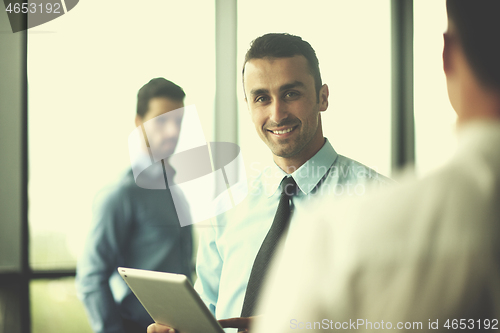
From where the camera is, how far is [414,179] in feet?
0.72

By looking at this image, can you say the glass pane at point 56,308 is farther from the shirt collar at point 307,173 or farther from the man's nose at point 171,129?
the shirt collar at point 307,173

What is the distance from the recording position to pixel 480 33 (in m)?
0.27

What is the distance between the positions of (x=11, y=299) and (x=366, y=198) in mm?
2002

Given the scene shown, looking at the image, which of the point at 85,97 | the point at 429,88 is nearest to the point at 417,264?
the point at 85,97

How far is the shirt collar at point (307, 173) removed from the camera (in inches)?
38.9

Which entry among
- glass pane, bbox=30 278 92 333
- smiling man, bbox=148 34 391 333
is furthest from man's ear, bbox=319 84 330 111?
glass pane, bbox=30 278 92 333

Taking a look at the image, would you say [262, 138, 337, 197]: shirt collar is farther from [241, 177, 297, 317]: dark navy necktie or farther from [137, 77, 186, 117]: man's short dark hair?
[137, 77, 186, 117]: man's short dark hair

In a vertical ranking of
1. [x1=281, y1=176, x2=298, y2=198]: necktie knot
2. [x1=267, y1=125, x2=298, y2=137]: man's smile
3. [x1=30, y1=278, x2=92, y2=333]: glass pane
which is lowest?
[x1=30, y1=278, x2=92, y2=333]: glass pane

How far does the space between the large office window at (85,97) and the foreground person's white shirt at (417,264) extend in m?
1.61

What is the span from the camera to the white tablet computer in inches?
24.7

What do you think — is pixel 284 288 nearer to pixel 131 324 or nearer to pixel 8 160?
pixel 131 324

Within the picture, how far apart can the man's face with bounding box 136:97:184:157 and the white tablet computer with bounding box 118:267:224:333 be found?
2.22 ft

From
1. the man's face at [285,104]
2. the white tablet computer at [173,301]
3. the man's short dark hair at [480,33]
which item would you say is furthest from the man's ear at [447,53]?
the man's face at [285,104]

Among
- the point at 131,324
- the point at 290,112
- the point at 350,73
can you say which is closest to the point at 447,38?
the point at 290,112
